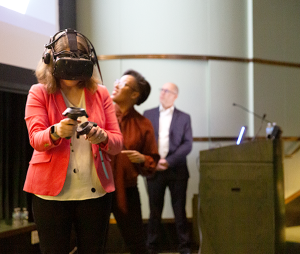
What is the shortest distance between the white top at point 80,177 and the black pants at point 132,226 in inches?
31.9

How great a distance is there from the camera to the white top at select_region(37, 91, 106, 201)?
121 centimetres

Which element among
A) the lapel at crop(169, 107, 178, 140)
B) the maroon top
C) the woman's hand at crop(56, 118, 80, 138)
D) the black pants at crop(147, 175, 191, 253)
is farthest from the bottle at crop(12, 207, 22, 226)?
the woman's hand at crop(56, 118, 80, 138)

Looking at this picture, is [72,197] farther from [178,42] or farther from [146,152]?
[178,42]

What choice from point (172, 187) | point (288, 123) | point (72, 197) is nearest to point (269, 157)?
point (72, 197)

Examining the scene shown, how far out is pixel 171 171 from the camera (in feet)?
10.3

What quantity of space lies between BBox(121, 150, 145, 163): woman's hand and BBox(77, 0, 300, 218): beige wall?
45.4 inches

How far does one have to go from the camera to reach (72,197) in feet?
3.96

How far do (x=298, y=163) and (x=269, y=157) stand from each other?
1.04m

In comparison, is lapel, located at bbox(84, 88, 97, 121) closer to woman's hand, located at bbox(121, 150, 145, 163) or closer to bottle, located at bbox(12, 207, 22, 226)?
woman's hand, located at bbox(121, 150, 145, 163)

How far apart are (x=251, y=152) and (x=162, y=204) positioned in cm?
146

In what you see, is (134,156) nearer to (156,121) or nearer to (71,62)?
(156,121)

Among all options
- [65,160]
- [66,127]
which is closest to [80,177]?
[65,160]

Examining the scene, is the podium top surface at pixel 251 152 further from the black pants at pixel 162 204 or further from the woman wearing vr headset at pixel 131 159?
the black pants at pixel 162 204

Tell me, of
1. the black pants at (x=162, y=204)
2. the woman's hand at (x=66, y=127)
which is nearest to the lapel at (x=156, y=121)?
the black pants at (x=162, y=204)
